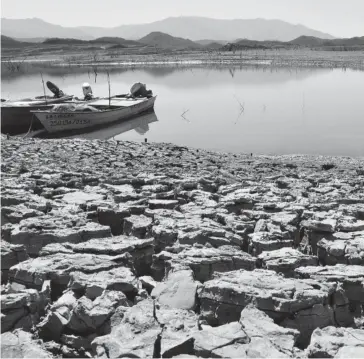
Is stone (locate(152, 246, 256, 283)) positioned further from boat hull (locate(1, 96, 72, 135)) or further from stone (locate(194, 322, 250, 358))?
boat hull (locate(1, 96, 72, 135))

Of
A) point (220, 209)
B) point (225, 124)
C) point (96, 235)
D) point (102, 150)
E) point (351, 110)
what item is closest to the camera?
point (96, 235)

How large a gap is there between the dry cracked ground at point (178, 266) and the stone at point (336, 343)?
0.5 inches

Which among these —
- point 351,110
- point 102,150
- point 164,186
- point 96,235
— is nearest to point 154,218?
point 96,235

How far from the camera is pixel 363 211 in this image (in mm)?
7723

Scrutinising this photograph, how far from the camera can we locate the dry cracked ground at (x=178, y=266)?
159 inches

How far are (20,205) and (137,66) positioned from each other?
63.6 meters

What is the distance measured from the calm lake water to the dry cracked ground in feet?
32.3

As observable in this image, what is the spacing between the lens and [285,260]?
5641mm

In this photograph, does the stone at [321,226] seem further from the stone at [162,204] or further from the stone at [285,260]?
the stone at [162,204]

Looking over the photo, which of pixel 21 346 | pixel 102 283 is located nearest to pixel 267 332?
A: pixel 102 283

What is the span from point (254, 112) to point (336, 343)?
23817 mm

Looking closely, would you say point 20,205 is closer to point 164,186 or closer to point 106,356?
point 164,186

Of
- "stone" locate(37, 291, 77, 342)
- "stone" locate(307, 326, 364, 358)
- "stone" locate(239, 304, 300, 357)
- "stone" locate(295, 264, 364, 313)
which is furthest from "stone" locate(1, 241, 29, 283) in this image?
"stone" locate(307, 326, 364, 358)

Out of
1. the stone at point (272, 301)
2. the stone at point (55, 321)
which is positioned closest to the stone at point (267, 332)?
the stone at point (272, 301)
